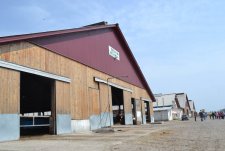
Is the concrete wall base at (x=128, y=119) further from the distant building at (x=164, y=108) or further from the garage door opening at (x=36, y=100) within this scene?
the distant building at (x=164, y=108)

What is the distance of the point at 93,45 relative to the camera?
2680cm

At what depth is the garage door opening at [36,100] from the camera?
70.8ft

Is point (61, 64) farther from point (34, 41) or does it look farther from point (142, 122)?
point (142, 122)

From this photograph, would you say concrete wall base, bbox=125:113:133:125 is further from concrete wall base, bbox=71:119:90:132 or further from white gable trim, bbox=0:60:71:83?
white gable trim, bbox=0:60:71:83

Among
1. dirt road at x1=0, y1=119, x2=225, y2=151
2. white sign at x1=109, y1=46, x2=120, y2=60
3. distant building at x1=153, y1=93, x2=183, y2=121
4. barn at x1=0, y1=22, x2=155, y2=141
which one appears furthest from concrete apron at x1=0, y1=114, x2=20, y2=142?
distant building at x1=153, y1=93, x2=183, y2=121

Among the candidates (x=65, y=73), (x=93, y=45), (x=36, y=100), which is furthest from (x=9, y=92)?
(x=36, y=100)

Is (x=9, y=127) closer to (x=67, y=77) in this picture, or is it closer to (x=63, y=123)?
(x=63, y=123)

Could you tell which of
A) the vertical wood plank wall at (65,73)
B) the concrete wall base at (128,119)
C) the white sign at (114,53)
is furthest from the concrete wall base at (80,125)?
the concrete wall base at (128,119)

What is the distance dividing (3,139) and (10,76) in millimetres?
3255

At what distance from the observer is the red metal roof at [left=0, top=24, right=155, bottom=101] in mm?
19844

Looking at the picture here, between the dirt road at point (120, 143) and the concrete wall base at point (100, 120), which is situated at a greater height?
the concrete wall base at point (100, 120)

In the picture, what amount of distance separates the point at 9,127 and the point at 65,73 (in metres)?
6.89

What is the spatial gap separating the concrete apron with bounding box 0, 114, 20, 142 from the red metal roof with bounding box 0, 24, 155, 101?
3810 mm

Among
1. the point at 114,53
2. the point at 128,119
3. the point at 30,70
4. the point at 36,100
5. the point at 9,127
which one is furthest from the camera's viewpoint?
the point at 36,100
